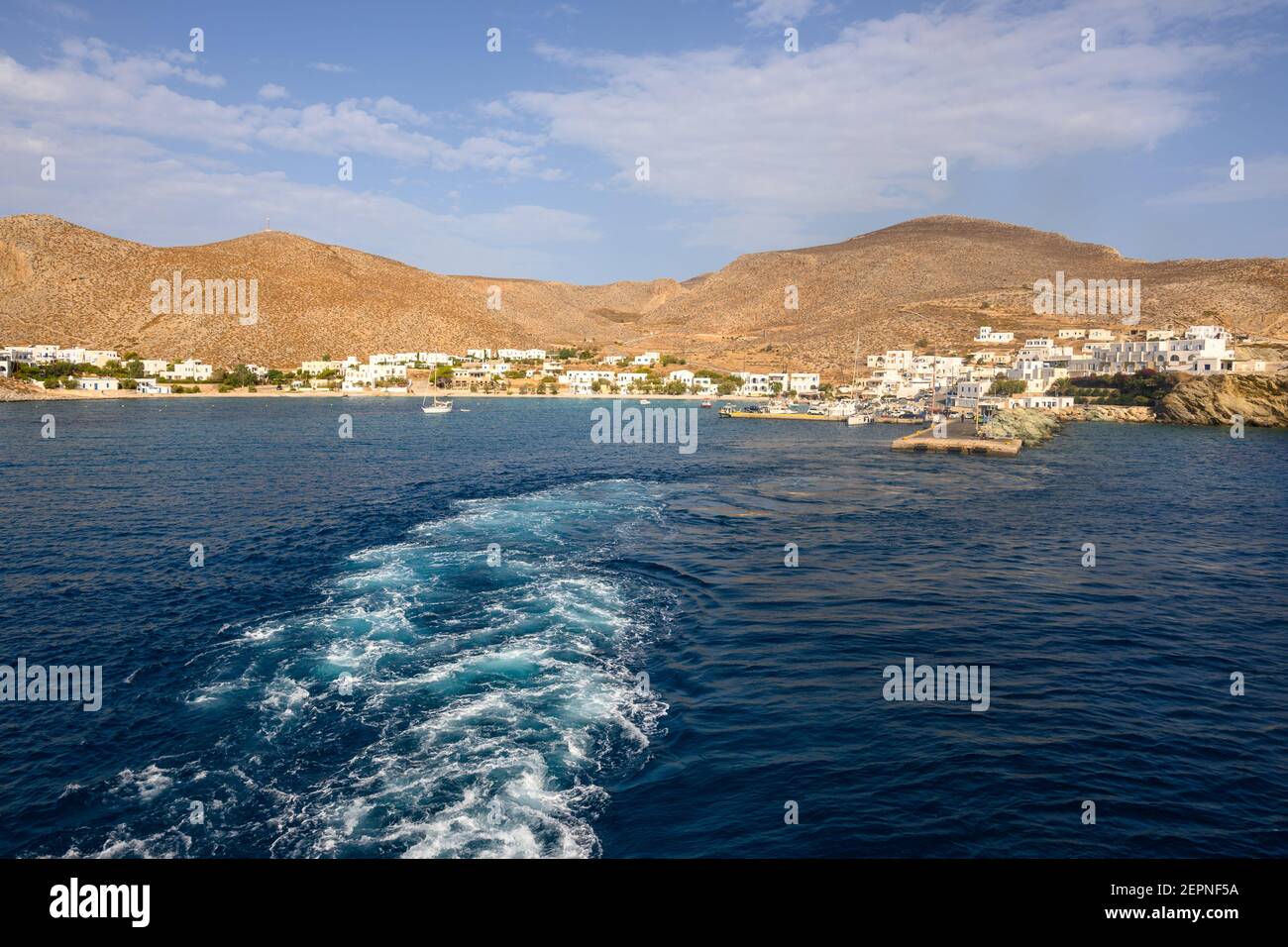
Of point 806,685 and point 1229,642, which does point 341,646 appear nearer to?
point 806,685

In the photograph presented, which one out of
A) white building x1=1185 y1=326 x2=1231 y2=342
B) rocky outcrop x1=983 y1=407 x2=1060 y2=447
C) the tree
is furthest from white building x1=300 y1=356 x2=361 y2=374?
white building x1=1185 y1=326 x2=1231 y2=342

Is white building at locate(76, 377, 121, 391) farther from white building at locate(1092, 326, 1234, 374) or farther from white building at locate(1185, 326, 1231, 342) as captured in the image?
white building at locate(1185, 326, 1231, 342)

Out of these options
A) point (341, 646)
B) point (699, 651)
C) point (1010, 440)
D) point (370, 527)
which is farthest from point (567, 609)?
point (1010, 440)

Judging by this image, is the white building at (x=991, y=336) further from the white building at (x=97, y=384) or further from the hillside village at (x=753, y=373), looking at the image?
the white building at (x=97, y=384)

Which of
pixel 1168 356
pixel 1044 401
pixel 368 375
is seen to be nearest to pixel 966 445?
pixel 1044 401

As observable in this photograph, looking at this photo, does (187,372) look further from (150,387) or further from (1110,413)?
(1110,413)

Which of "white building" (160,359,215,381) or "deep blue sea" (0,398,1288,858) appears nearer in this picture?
"deep blue sea" (0,398,1288,858)
